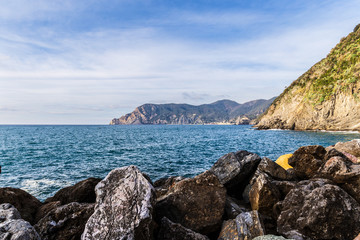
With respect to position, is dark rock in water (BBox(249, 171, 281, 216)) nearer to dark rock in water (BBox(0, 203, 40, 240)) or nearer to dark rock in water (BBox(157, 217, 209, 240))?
dark rock in water (BBox(157, 217, 209, 240))

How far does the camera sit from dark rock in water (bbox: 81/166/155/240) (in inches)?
209

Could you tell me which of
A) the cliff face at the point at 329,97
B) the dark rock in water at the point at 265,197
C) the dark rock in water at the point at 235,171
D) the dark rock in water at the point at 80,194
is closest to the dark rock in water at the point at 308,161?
the dark rock in water at the point at 235,171

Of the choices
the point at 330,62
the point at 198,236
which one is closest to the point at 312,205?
the point at 198,236

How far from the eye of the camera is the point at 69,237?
5.98 metres

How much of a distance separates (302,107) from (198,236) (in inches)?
4142

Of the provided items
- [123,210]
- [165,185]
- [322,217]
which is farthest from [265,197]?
[123,210]

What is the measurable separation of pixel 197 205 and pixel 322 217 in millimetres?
3504

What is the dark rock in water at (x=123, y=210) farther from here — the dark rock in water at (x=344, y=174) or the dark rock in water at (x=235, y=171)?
the dark rock in water at (x=344, y=174)

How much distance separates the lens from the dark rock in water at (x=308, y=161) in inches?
Result: 406

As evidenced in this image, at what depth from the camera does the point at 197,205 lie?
23.9 ft

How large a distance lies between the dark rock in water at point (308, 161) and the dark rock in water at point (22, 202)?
11.1m

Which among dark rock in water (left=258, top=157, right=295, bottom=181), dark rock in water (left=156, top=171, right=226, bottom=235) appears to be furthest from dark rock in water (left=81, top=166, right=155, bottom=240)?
dark rock in water (left=258, top=157, right=295, bottom=181)

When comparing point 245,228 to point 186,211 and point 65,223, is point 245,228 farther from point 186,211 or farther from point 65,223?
point 65,223

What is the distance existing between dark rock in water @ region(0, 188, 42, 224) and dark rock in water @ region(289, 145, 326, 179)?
11.1 m
